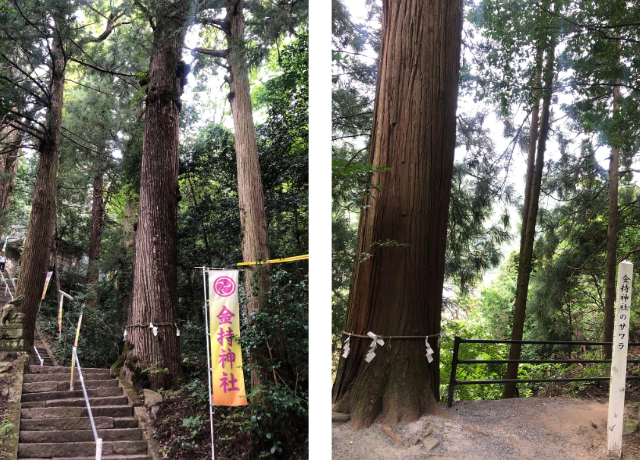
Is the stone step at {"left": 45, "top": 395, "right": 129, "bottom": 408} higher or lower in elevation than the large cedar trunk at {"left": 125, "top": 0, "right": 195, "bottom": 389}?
lower

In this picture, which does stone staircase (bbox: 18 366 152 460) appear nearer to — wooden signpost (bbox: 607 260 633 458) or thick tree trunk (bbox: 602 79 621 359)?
wooden signpost (bbox: 607 260 633 458)

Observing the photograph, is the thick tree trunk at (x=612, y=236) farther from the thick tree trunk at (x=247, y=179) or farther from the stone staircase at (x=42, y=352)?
the stone staircase at (x=42, y=352)

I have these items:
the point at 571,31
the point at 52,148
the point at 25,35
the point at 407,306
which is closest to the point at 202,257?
the point at 52,148

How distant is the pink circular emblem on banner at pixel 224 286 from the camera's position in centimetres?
241

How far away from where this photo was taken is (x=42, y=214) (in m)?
4.29

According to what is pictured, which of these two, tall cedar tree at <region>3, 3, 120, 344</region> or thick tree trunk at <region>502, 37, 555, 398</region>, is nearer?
thick tree trunk at <region>502, 37, 555, 398</region>

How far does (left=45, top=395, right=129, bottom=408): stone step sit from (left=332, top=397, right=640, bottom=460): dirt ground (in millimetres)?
2187

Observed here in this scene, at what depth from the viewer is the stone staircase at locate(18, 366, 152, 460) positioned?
7.63 feet

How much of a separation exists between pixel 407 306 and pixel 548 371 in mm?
1501

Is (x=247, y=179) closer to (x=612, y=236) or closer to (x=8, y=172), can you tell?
(x=612, y=236)

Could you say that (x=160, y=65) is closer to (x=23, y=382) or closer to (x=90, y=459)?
(x=23, y=382)

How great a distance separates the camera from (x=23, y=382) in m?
3.10

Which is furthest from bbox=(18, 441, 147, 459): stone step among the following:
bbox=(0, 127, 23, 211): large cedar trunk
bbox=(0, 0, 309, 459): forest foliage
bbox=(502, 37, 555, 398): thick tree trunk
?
bbox=(0, 127, 23, 211): large cedar trunk

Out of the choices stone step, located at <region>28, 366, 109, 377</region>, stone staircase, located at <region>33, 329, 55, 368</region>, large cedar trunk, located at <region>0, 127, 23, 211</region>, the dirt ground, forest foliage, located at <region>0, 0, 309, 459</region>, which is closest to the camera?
the dirt ground
